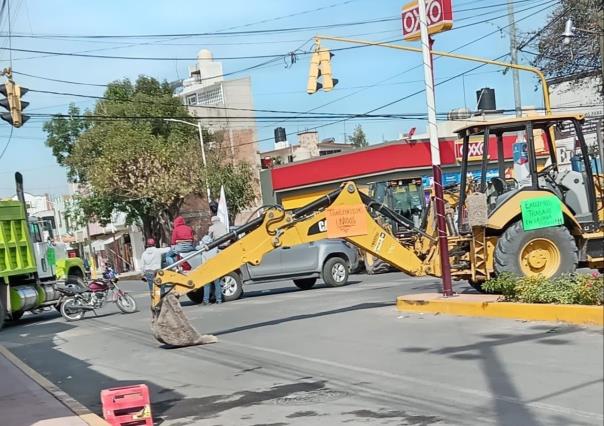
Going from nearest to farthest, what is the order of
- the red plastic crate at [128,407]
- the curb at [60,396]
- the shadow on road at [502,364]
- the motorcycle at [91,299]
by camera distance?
1. the shadow on road at [502,364]
2. the red plastic crate at [128,407]
3. the curb at [60,396]
4. the motorcycle at [91,299]

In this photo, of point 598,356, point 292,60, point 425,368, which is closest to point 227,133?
point 292,60

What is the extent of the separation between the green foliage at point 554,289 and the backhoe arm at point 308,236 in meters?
2.17

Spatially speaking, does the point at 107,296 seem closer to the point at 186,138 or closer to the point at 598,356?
the point at 598,356

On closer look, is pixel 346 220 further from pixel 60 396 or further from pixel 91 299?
pixel 91 299

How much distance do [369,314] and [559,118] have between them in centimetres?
441

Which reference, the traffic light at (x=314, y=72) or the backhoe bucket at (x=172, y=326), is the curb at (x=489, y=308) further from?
the traffic light at (x=314, y=72)

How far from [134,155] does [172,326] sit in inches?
1313

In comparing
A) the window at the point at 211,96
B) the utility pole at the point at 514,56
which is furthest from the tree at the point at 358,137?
the utility pole at the point at 514,56

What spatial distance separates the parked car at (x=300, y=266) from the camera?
719 inches

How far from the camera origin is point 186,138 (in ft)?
162

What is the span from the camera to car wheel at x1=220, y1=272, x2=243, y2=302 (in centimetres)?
1794

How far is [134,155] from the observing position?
1694 inches

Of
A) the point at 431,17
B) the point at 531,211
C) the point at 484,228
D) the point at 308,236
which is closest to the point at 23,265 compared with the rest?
the point at 308,236

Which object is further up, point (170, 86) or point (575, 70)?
point (170, 86)
